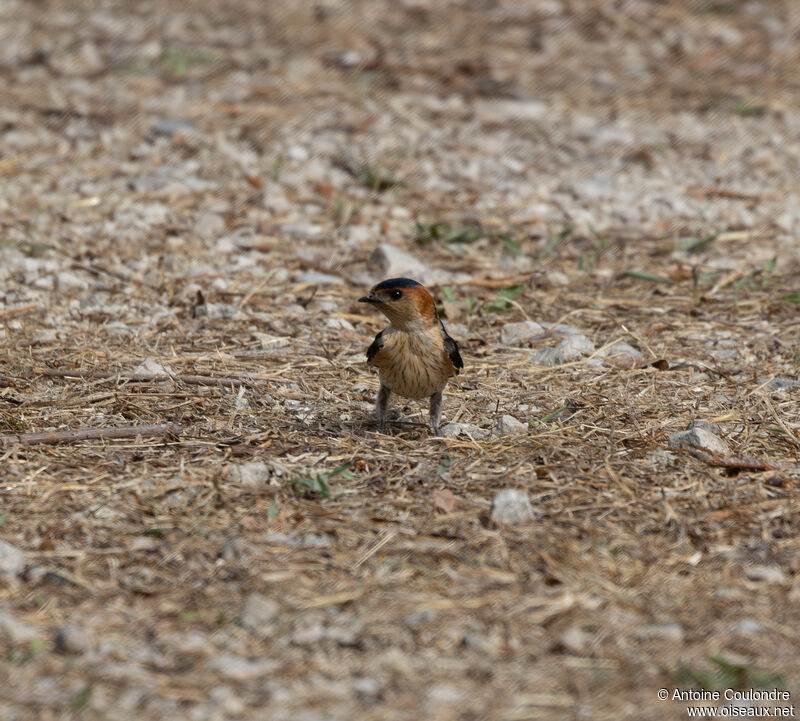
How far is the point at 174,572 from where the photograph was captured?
13.7 ft

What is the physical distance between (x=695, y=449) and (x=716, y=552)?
3.04 feet

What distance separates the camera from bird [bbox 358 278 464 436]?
5668 mm

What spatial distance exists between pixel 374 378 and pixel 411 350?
2.82ft

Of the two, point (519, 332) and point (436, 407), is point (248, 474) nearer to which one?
point (436, 407)

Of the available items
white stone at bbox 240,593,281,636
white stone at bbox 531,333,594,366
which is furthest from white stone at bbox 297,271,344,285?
white stone at bbox 240,593,281,636

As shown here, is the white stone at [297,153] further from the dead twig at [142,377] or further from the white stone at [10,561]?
the white stone at [10,561]

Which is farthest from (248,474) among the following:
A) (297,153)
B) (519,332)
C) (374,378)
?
(297,153)

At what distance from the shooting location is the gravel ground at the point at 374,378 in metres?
3.76

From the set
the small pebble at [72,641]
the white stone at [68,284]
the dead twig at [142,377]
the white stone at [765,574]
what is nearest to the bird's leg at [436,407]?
the dead twig at [142,377]

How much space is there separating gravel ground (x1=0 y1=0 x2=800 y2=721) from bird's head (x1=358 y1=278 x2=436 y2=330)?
1.89 ft

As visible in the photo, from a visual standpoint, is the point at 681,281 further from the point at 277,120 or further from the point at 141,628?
the point at 141,628

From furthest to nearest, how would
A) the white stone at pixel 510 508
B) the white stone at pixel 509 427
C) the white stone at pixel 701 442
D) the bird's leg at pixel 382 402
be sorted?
the bird's leg at pixel 382 402 → the white stone at pixel 509 427 → the white stone at pixel 701 442 → the white stone at pixel 510 508

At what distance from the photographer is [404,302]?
5.72 m

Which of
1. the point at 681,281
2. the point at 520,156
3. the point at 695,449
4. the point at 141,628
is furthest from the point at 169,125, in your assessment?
the point at 141,628
